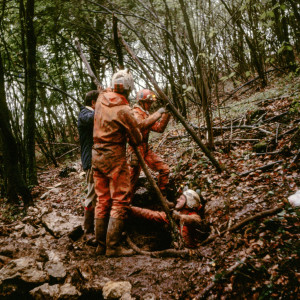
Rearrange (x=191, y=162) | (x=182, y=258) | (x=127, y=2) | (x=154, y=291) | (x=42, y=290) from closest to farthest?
(x=42, y=290) < (x=154, y=291) < (x=182, y=258) < (x=191, y=162) < (x=127, y=2)

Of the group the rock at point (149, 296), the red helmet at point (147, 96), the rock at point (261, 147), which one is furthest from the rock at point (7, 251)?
the rock at point (261, 147)

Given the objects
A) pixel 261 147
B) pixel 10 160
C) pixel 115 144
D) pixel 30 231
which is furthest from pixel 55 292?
pixel 10 160

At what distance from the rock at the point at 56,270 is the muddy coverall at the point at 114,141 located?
927 millimetres

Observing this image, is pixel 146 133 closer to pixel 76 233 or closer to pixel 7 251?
pixel 76 233

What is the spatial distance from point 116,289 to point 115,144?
1836mm

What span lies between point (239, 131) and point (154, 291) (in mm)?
4682

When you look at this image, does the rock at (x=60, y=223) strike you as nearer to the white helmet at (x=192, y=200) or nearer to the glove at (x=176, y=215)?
the glove at (x=176, y=215)

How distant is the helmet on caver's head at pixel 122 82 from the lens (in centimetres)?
331

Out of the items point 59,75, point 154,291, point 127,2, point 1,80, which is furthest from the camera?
point 59,75

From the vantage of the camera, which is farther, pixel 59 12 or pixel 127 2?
pixel 59 12

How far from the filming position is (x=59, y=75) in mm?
12664

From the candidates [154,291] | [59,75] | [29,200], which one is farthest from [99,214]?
[59,75]

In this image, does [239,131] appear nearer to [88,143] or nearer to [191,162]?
[191,162]

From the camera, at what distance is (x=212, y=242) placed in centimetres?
319
